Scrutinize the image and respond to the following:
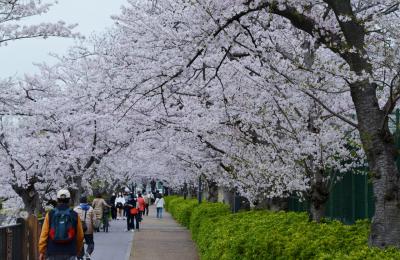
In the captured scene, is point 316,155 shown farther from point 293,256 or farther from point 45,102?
point 45,102

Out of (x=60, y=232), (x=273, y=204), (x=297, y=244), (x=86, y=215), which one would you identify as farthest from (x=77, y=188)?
(x=297, y=244)

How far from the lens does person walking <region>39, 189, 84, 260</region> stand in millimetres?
9500

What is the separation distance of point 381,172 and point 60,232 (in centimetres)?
438

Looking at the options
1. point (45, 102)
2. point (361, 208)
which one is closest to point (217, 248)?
point (361, 208)

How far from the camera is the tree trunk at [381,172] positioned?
24.4 feet

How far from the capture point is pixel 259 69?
1206 cm

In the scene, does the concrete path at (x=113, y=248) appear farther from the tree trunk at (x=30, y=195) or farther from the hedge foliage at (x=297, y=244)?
the hedge foliage at (x=297, y=244)

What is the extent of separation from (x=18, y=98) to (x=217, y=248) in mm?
7426

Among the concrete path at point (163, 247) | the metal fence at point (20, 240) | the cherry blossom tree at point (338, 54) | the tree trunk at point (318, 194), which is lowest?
the concrete path at point (163, 247)

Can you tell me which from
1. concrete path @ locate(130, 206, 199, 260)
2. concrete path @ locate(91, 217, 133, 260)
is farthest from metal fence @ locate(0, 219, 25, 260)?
concrete path @ locate(130, 206, 199, 260)

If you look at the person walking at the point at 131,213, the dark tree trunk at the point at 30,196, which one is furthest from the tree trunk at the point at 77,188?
the person walking at the point at 131,213

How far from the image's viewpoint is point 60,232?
9.53 metres

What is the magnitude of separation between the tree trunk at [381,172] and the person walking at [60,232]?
4044 mm

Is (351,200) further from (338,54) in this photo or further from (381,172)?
(381,172)
